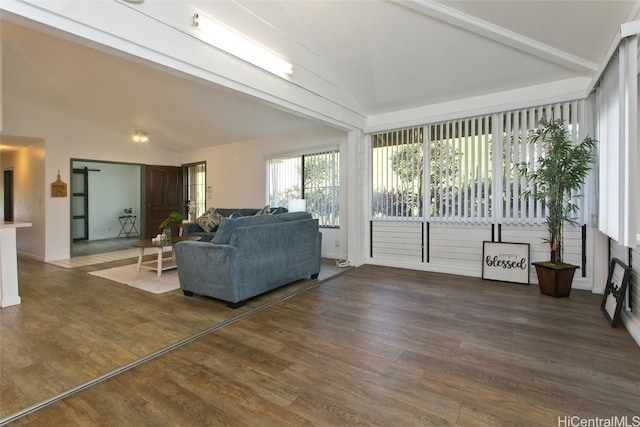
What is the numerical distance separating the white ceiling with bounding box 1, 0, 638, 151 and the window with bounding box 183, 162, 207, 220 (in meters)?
2.82

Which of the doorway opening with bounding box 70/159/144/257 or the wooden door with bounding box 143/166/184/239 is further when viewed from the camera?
the doorway opening with bounding box 70/159/144/257

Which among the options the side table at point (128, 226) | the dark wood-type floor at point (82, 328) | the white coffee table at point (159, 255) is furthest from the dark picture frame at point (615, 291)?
the side table at point (128, 226)

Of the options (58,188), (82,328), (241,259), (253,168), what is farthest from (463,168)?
(58,188)

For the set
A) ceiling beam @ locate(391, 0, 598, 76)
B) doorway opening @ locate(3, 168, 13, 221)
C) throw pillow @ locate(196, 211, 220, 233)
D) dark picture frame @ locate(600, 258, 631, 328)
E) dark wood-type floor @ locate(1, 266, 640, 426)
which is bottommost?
dark wood-type floor @ locate(1, 266, 640, 426)

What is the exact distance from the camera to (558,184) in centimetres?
337

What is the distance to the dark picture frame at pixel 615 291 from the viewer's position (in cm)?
259

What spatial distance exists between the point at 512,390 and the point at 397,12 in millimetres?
3550

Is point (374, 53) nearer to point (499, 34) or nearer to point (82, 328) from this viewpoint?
point (499, 34)

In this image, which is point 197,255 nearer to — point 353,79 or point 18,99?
point 353,79

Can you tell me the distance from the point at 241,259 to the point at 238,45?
2.13m

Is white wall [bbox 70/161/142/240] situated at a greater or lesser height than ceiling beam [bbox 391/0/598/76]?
lesser

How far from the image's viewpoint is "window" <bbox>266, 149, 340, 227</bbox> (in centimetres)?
582

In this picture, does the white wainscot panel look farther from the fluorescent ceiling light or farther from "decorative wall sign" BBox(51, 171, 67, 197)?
"decorative wall sign" BBox(51, 171, 67, 197)

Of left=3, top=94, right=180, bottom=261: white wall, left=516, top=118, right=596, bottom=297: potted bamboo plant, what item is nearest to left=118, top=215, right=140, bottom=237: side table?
left=3, top=94, right=180, bottom=261: white wall
